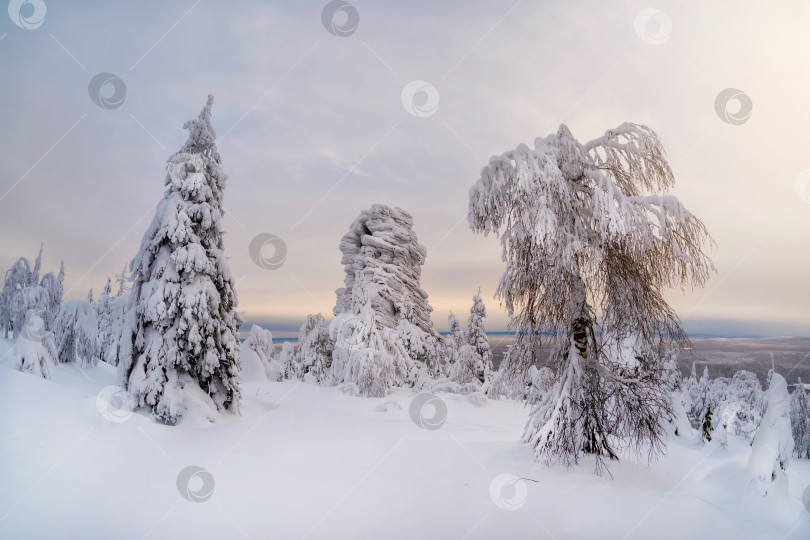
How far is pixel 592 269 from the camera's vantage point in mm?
6977

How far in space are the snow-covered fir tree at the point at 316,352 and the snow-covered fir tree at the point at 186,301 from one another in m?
17.2

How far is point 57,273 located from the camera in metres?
11.0

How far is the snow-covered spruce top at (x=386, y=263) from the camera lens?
28688mm

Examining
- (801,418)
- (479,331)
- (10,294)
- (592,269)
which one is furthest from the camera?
(479,331)

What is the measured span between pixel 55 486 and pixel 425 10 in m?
9.51

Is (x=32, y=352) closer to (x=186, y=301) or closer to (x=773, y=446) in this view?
(x=186, y=301)

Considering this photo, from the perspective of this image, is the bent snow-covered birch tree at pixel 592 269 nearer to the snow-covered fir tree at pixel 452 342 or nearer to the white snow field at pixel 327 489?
the white snow field at pixel 327 489

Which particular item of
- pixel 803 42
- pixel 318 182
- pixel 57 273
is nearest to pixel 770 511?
pixel 803 42

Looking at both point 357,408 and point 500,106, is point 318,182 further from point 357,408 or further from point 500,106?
point 357,408

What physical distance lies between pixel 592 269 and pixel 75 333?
1333cm

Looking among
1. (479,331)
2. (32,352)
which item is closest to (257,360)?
(32,352)

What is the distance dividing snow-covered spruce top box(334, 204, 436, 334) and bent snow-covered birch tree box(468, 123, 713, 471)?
20622mm

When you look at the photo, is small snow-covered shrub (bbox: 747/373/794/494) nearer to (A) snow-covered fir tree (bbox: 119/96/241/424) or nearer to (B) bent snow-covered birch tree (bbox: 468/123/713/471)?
(B) bent snow-covered birch tree (bbox: 468/123/713/471)

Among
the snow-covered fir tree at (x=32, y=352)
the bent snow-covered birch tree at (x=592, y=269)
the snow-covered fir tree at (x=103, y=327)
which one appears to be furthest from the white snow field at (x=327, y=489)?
the snow-covered fir tree at (x=103, y=327)
